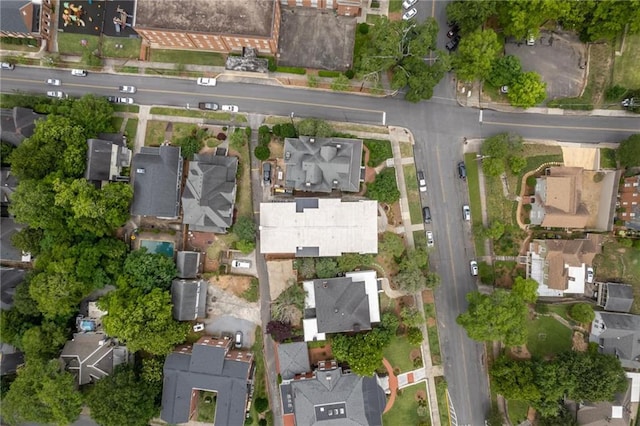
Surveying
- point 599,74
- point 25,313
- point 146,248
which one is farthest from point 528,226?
point 25,313

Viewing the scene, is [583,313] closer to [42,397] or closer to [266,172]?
[266,172]

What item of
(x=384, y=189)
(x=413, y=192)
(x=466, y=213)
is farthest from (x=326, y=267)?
(x=466, y=213)

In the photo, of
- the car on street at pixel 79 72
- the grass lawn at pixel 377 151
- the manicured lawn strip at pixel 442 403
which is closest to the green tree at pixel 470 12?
the grass lawn at pixel 377 151

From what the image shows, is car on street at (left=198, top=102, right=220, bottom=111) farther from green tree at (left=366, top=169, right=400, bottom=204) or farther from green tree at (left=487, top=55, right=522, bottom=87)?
green tree at (left=487, top=55, right=522, bottom=87)

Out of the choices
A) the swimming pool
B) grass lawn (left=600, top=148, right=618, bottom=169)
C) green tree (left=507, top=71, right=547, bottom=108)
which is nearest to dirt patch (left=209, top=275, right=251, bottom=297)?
the swimming pool

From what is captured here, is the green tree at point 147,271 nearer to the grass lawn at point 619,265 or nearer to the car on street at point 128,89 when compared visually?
the car on street at point 128,89
